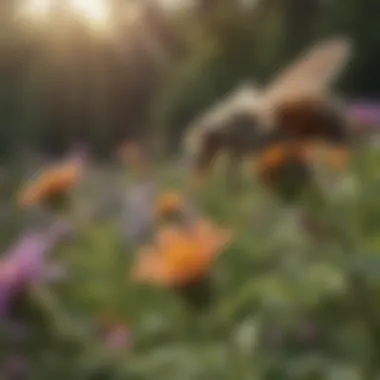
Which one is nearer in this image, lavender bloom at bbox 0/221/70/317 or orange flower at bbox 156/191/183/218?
lavender bloom at bbox 0/221/70/317


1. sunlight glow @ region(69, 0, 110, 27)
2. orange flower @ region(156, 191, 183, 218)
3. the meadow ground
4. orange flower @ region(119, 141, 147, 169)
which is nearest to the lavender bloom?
the meadow ground

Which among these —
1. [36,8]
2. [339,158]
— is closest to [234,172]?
[339,158]

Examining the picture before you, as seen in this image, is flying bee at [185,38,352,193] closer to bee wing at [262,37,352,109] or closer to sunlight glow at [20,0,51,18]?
bee wing at [262,37,352,109]

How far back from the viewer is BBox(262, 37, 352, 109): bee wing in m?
0.40

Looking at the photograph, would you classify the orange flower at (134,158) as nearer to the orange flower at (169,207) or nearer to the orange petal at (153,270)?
the orange flower at (169,207)

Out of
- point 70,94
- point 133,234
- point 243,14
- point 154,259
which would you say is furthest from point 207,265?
point 70,94

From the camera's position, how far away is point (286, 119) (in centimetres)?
39

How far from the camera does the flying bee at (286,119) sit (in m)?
0.39

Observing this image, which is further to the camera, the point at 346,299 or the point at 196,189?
the point at 196,189

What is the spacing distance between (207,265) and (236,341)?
0.03 meters

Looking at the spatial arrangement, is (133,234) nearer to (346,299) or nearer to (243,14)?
(346,299)

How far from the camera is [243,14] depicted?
168 cm

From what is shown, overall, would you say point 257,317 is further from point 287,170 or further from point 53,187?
point 53,187

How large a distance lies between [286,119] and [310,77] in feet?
0.09
